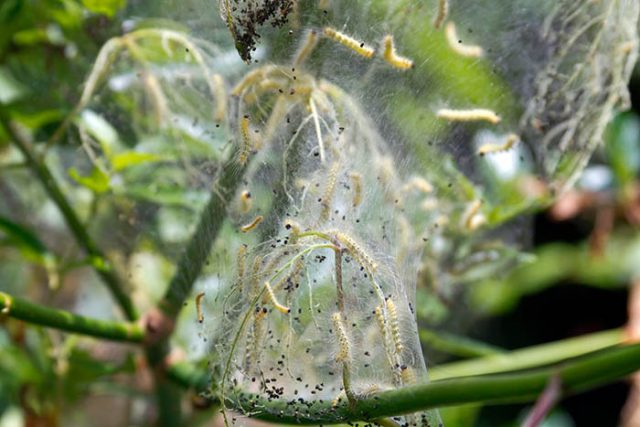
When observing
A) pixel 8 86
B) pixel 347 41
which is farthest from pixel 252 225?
pixel 8 86

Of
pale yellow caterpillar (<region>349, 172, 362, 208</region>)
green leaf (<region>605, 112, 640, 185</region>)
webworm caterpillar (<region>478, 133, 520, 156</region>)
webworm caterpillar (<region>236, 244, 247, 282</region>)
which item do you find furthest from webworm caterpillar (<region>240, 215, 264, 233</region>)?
green leaf (<region>605, 112, 640, 185</region>)

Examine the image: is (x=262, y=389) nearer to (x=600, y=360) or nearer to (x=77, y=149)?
→ (x=600, y=360)

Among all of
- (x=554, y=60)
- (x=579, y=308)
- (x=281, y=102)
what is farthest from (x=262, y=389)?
(x=579, y=308)

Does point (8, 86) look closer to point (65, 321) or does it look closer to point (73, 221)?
point (73, 221)

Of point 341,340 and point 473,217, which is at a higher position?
point 341,340

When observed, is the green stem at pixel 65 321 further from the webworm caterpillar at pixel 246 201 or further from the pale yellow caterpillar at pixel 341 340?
the pale yellow caterpillar at pixel 341 340

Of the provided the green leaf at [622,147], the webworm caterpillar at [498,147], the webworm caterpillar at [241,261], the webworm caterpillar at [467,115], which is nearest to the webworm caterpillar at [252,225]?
the webworm caterpillar at [241,261]
